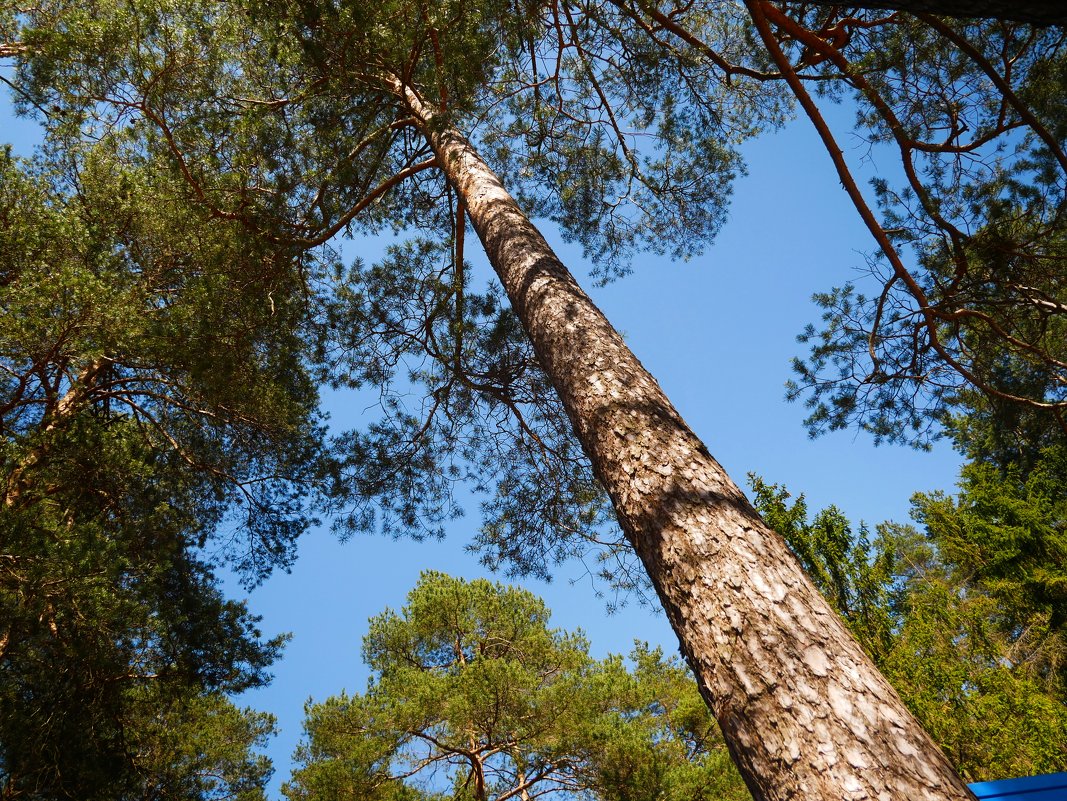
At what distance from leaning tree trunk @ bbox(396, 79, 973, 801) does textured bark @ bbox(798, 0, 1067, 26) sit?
1404 mm

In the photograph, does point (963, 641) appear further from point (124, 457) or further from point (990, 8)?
point (124, 457)

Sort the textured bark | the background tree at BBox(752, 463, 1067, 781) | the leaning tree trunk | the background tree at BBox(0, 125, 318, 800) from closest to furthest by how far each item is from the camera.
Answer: the textured bark, the leaning tree trunk, the background tree at BBox(0, 125, 318, 800), the background tree at BBox(752, 463, 1067, 781)

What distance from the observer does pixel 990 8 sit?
112cm

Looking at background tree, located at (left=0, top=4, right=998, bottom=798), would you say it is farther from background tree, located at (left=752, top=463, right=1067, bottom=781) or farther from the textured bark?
background tree, located at (left=752, top=463, right=1067, bottom=781)

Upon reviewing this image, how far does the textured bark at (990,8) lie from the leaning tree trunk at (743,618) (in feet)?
4.60

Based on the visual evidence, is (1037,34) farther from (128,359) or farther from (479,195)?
(128,359)

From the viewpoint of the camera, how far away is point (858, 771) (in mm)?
1329

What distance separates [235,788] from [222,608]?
5134 millimetres

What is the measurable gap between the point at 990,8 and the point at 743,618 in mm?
1473

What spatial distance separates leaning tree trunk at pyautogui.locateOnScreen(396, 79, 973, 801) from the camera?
1.37m

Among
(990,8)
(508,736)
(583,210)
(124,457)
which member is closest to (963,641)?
(508,736)

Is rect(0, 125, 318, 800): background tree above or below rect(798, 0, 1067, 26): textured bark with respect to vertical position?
above

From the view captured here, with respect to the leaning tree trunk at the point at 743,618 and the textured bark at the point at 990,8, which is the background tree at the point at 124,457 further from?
the textured bark at the point at 990,8

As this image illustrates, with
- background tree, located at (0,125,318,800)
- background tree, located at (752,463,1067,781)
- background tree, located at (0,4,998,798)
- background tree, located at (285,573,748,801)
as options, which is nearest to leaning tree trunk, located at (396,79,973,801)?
background tree, located at (0,4,998,798)
